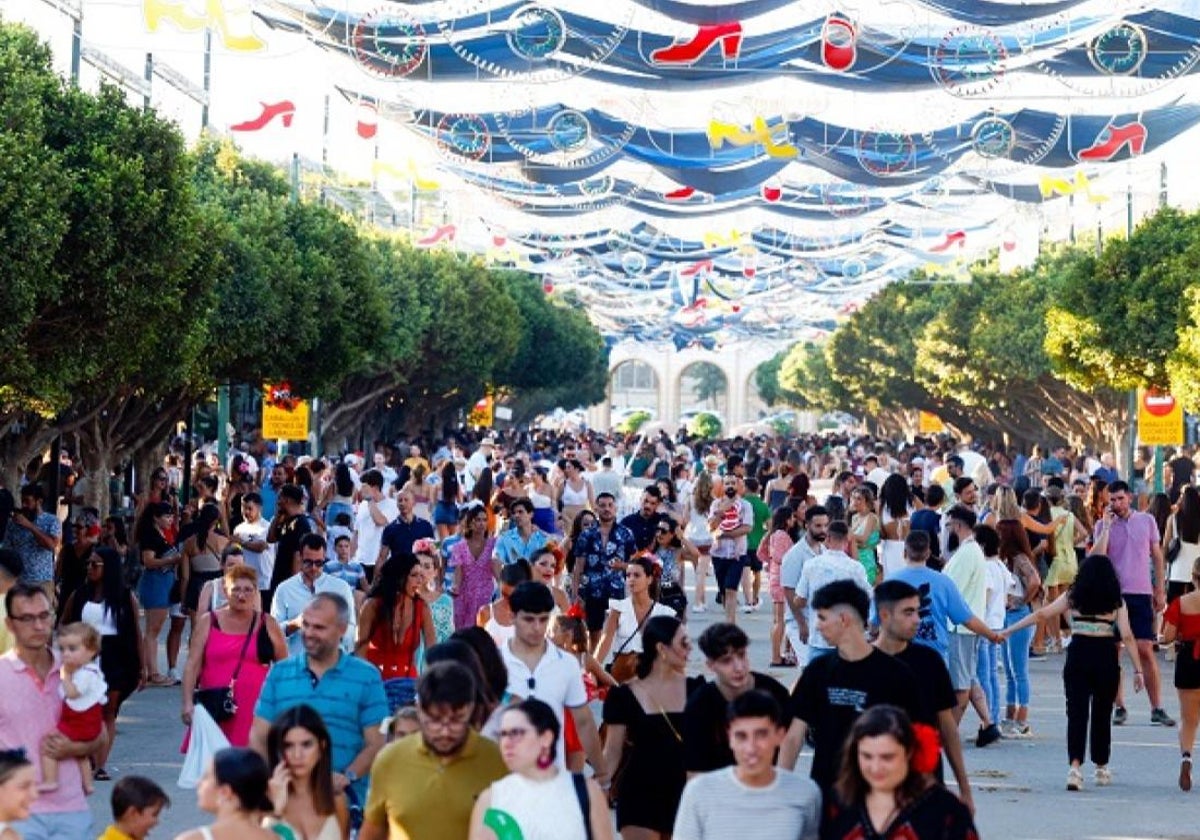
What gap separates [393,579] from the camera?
1148cm

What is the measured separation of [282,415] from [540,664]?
26.3m

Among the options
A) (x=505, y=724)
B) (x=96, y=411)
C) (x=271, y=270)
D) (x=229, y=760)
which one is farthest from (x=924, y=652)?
(x=271, y=270)

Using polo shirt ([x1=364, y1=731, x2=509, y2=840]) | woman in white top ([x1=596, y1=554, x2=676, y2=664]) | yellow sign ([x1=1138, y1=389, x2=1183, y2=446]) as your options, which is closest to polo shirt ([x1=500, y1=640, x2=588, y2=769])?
polo shirt ([x1=364, y1=731, x2=509, y2=840])

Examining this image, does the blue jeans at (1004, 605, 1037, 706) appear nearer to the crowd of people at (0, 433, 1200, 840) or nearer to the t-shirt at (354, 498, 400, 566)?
the crowd of people at (0, 433, 1200, 840)

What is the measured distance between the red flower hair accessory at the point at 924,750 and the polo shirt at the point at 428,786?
122 centimetres

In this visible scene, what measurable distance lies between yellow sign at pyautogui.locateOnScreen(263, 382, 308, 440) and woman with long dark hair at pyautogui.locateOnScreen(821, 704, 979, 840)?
27.9 meters

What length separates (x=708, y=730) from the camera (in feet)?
28.1

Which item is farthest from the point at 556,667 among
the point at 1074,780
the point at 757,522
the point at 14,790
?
the point at 757,522

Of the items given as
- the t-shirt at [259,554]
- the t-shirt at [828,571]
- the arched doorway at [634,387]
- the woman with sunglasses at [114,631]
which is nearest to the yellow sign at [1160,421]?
the t-shirt at [259,554]

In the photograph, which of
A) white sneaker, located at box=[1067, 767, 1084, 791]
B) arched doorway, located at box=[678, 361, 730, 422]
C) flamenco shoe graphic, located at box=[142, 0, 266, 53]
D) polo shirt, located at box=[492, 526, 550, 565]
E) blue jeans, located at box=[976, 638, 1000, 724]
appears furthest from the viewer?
arched doorway, located at box=[678, 361, 730, 422]

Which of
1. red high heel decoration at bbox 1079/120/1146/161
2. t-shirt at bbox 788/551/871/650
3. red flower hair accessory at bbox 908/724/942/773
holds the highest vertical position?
red high heel decoration at bbox 1079/120/1146/161

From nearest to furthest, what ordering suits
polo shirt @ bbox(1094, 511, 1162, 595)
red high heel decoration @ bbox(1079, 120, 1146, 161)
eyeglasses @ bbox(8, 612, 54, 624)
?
1. eyeglasses @ bbox(8, 612, 54, 624)
2. polo shirt @ bbox(1094, 511, 1162, 595)
3. red high heel decoration @ bbox(1079, 120, 1146, 161)

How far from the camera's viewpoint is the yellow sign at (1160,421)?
33656 millimetres

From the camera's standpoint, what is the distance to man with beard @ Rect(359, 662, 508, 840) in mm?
7418
